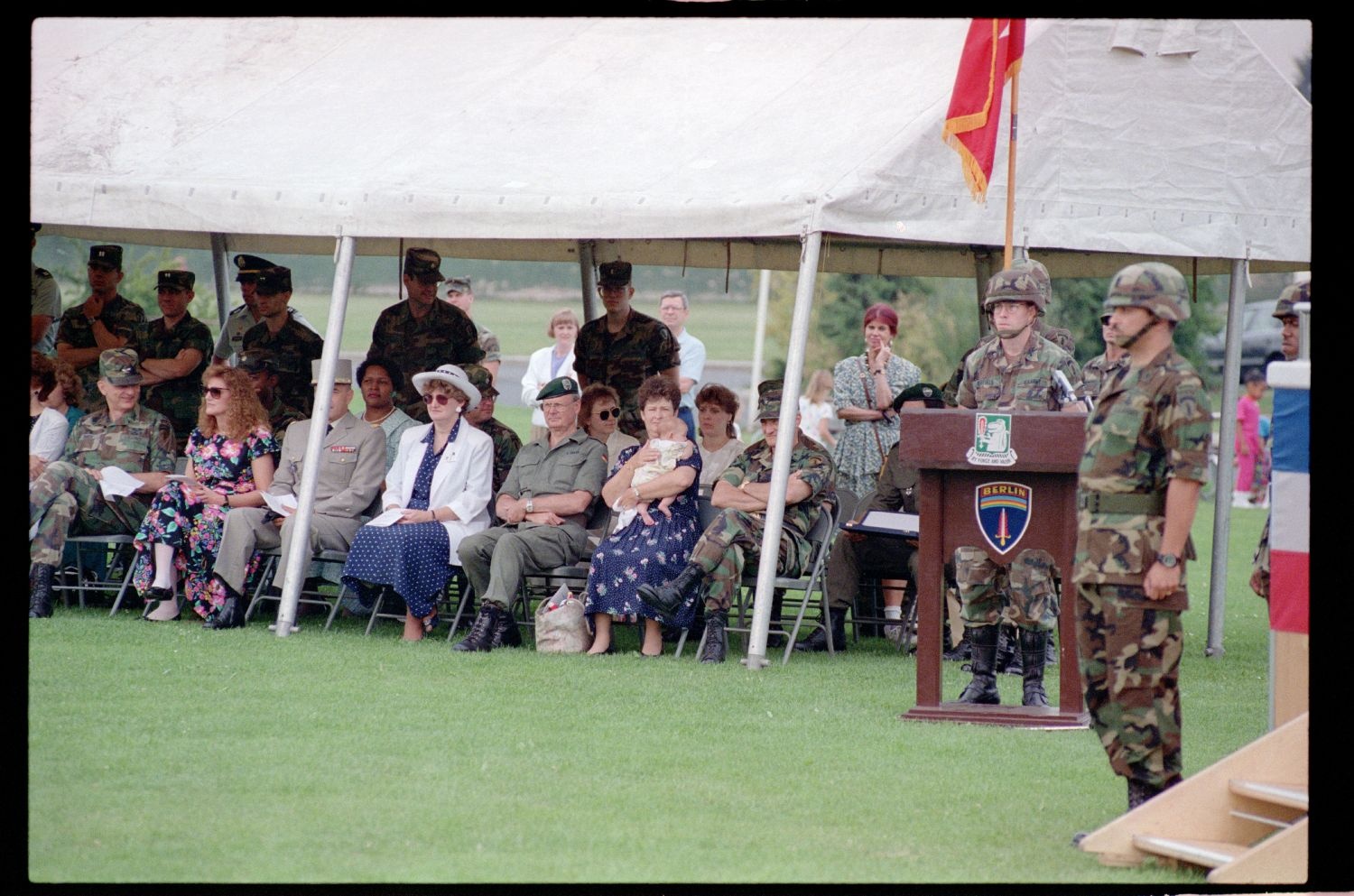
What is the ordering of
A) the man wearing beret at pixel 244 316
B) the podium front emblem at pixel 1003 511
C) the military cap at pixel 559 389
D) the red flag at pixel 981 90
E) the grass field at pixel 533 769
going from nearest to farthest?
the grass field at pixel 533 769, the podium front emblem at pixel 1003 511, the red flag at pixel 981 90, the military cap at pixel 559 389, the man wearing beret at pixel 244 316

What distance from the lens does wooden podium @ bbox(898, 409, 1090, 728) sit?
7312 millimetres

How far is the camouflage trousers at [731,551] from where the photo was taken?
9406 mm

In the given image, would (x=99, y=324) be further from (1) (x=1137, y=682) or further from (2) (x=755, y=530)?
(1) (x=1137, y=682)

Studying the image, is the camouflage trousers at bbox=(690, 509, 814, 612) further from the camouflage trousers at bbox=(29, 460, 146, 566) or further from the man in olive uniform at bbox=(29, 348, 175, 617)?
the camouflage trousers at bbox=(29, 460, 146, 566)

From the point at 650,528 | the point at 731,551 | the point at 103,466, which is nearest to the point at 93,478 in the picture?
the point at 103,466

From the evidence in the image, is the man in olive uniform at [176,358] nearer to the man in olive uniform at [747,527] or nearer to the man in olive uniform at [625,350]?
the man in olive uniform at [625,350]

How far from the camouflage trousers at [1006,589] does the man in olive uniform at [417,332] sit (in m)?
5.27

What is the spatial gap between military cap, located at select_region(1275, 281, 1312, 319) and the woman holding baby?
330 centimetres

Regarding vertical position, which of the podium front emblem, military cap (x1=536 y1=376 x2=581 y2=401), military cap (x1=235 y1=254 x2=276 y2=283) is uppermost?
military cap (x1=235 y1=254 x2=276 y2=283)

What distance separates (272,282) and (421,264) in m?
1.09

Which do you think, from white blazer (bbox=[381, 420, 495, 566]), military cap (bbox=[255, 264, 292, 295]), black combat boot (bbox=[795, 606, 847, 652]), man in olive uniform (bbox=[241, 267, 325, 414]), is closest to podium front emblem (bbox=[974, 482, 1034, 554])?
black combat boot (bbox=[795, 606, 847, 652])

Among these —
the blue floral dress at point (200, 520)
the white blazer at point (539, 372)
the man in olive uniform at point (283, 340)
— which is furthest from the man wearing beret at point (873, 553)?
the white blazer at point (539, 372)

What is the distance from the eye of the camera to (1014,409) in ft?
25.9

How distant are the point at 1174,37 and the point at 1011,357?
2.57m
